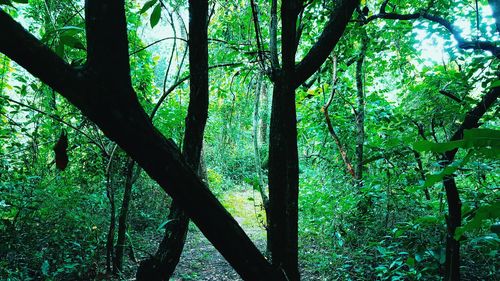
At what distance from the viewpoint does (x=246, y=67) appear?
321 centimetres

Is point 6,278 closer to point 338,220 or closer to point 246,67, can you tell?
point 246,67

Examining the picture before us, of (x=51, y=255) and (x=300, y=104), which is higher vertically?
(x=300, y=104)

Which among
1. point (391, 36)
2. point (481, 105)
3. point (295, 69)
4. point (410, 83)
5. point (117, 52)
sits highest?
point (391, 36)

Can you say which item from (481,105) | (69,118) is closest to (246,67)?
(481,105)

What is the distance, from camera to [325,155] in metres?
6.37

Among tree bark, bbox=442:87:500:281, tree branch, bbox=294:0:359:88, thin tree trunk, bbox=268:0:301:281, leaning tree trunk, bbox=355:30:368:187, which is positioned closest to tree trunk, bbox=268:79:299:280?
thin tree trunk, bbox=268:0:301:281

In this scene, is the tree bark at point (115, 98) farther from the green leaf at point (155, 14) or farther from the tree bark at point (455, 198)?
the tree bark at point (455, 198)

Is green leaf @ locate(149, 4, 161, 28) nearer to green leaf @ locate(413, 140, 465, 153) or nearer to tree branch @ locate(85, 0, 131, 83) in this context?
tree branch @ locate(85, 0, 131, 83)

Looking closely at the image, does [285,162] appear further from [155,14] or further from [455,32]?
[455,32]

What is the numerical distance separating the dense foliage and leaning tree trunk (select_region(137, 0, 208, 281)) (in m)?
0.79

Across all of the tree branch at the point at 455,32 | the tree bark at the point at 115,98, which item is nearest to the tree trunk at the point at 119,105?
the tree bark at the point at 115,98

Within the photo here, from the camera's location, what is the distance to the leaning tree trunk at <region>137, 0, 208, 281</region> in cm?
163

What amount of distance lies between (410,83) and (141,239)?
566 centimetres

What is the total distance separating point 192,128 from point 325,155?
4923 millimetres
